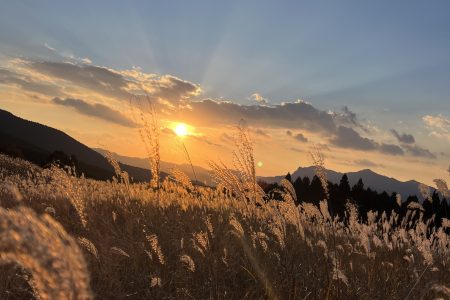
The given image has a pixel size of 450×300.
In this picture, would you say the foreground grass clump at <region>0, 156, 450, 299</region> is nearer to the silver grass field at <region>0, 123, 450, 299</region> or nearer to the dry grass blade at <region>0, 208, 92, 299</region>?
the silver grass field at <region>0, 123, 450, 299</region>

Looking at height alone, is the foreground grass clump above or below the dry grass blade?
below

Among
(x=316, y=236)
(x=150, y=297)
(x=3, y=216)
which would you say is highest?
(x=3, y=216)

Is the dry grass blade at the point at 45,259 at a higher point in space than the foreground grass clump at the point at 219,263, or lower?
higher

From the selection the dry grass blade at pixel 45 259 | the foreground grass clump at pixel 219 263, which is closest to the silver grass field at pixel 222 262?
the foreground grass clump at pixel 219 263

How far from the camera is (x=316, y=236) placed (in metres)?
7.12

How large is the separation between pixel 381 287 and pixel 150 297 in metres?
2.33

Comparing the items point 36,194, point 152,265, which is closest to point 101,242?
point 152,265

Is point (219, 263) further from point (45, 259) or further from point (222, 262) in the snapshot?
point (45, 259)

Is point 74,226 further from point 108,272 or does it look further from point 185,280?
point 185,280

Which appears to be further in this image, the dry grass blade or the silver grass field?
the silver grass field

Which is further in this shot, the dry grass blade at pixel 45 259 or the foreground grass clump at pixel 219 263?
the foreground grass clump at pixel 219 263

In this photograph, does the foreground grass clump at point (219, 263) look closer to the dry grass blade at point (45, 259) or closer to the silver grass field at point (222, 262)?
the silver grass field at point (222, 262)

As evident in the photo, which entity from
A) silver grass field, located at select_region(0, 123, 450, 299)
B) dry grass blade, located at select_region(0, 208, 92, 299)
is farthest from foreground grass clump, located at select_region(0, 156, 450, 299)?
dry grass blade, located at select_region(0, 208, 92, 299)

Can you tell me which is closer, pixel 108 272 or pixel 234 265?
pixel 108 272
